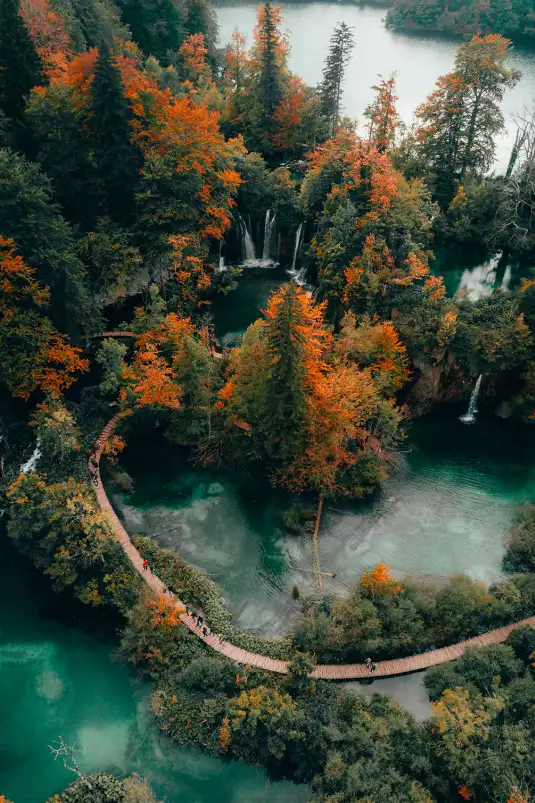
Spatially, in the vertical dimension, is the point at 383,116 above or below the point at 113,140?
above

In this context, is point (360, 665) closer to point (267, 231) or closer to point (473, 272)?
point (473, 272)

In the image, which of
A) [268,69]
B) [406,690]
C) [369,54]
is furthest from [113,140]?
[369,54]

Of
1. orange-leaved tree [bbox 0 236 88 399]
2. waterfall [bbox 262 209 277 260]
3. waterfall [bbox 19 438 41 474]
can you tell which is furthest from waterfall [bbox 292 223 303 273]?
waterfall [bbox 19 438 41 474]

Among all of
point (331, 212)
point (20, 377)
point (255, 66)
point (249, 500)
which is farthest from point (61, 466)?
point (255, 66)

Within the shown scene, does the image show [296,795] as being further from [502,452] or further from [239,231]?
[239,231]

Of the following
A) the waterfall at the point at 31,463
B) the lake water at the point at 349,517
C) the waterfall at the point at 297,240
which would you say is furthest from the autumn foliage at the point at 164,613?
the waterfall at the point at 297,240

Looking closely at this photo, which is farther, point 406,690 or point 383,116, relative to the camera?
point 383,116

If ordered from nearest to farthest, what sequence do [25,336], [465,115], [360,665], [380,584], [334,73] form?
[360,665], [380,584], [25,336], [465,115], [334,73]

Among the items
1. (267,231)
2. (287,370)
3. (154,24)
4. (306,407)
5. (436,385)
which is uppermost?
(154,24)
